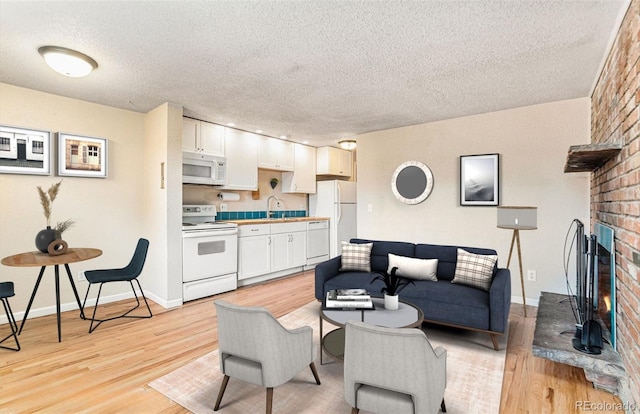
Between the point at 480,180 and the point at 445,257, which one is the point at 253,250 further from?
the point at 480,180

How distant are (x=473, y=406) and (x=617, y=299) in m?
1.22

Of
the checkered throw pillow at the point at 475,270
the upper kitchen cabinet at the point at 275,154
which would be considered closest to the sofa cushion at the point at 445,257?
the checkered throw pillow at the point at 475,270

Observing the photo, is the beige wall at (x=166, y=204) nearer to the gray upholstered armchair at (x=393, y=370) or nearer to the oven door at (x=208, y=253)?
the oven door at (x=208, y=253)

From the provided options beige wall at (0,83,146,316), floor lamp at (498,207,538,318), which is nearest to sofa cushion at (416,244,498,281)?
floor lamp at (498,207,538,318)

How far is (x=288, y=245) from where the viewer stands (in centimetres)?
533

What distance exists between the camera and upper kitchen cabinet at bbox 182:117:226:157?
4.16 m

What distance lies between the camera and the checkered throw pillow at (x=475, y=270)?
296 cm

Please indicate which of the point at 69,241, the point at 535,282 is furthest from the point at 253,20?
the point at 535,282

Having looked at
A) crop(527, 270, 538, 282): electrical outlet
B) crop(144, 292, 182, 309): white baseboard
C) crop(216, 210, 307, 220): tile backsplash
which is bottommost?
crop(144, 292, 182, 309): white baseboard

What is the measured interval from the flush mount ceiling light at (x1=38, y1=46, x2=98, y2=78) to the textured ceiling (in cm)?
6

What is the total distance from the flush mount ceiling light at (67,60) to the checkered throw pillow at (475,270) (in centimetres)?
373

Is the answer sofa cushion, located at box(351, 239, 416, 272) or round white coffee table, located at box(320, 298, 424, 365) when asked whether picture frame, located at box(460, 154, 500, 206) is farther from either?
round white coffee table, located at box(320, 298, 424, 365)

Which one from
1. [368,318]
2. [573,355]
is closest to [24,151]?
[368,318]

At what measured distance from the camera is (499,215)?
11.0 ft
